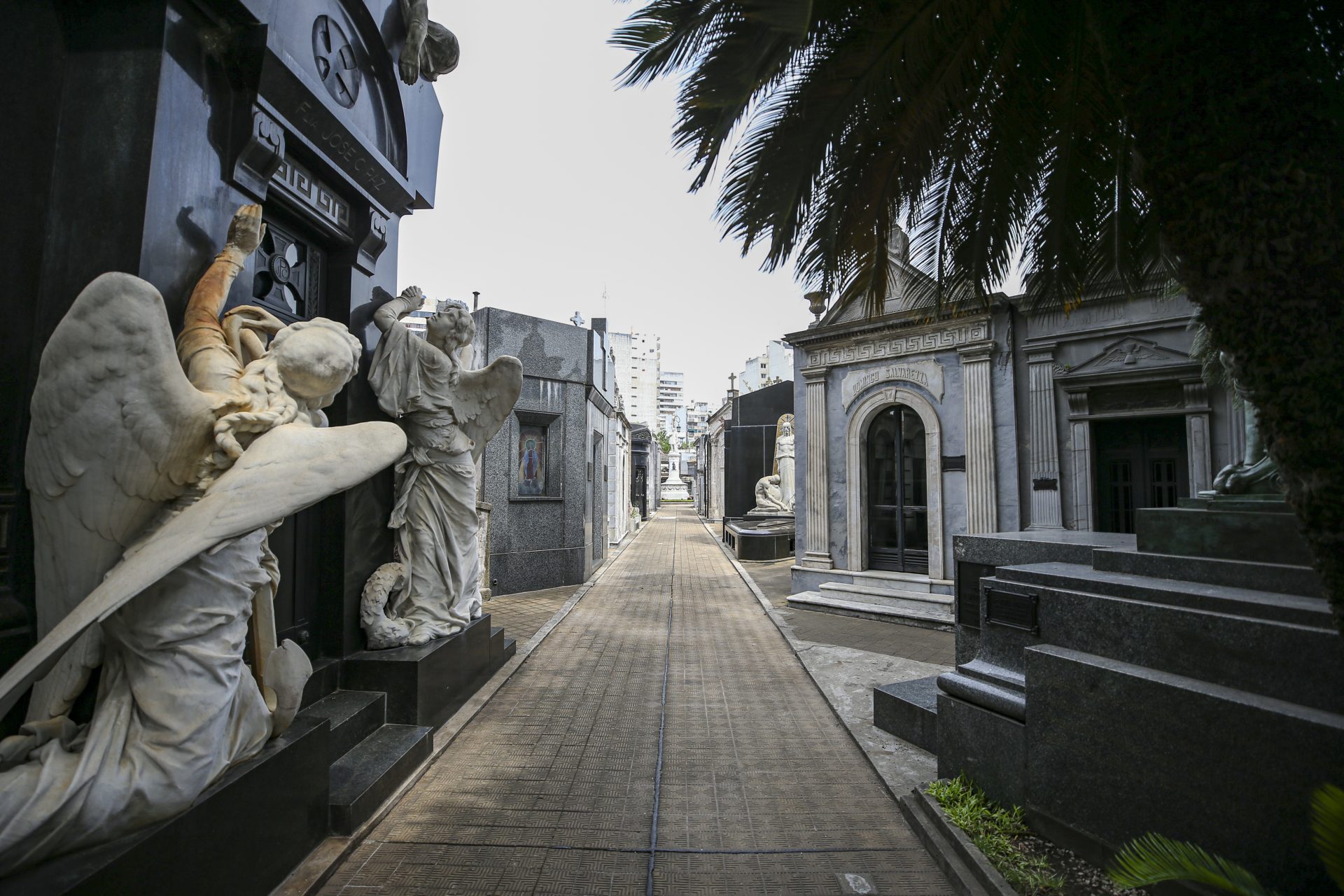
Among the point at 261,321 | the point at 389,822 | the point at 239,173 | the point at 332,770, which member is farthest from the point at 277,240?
the point at 389,822

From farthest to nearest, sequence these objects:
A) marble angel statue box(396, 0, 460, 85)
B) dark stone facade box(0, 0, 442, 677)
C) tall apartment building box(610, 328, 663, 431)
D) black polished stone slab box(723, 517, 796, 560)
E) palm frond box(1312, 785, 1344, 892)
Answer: tall apartment building box(610, 328, 663, 431), black polished stone slab box(723, 517, 796, 560), marble angel statue box(396, 0, 460, 85), dark stone facade box(0, 0, 442, 677), palm frond box(1312, 785, 1344, 892)

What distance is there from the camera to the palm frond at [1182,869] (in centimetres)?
152

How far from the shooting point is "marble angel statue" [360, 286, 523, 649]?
4301mm

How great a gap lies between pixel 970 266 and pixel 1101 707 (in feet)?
8.56

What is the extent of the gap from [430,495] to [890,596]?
22.2 feet

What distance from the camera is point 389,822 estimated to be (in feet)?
9.59

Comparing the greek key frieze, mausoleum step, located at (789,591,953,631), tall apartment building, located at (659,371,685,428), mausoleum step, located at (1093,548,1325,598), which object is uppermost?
tall apartment building, located at (659,371,685,428)

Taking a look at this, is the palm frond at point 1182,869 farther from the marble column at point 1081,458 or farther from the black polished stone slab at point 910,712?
the marble column at point 1081,458

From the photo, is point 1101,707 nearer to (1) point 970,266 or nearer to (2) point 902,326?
(1) point 970,266

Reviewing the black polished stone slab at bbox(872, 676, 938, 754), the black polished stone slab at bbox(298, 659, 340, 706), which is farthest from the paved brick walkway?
the black polished stone slab at bbox(298, 659, 340, 706)

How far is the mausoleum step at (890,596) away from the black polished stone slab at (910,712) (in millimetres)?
4128

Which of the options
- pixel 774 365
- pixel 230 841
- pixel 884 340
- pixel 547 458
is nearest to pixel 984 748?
pixel 230 841

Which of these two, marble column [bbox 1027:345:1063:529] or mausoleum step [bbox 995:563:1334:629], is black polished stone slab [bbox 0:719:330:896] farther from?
marble column [bbox 1027:345:1063:529]

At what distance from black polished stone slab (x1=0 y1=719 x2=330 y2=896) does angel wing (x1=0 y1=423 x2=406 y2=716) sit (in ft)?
1.71
